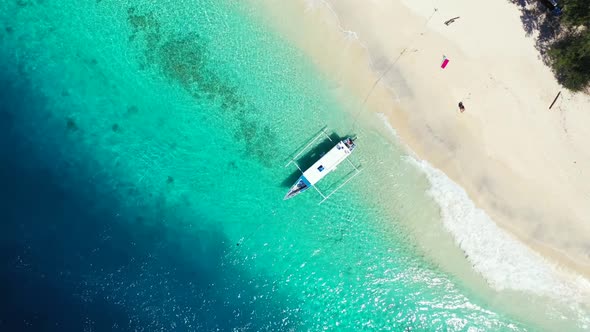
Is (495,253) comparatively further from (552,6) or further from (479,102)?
(552,6)

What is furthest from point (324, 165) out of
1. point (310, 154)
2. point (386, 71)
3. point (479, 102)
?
point (479, 102)

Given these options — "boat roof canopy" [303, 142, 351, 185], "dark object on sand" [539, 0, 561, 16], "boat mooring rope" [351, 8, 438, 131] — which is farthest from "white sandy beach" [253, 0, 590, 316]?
"boat roof canopy" [303, 142, 351, 185]

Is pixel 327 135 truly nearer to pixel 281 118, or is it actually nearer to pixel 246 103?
pixel 281 118

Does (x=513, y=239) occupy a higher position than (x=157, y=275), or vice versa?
(x=157, y=275)

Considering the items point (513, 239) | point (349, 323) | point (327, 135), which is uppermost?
point (327, 135)

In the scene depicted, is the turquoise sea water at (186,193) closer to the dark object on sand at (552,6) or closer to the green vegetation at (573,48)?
the green vegetation at (573,48)

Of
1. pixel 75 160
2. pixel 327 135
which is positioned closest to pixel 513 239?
pixel 327 135

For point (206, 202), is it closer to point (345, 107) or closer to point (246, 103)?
point (246, 103)

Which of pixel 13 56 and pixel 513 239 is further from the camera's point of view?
pixel 13 56
